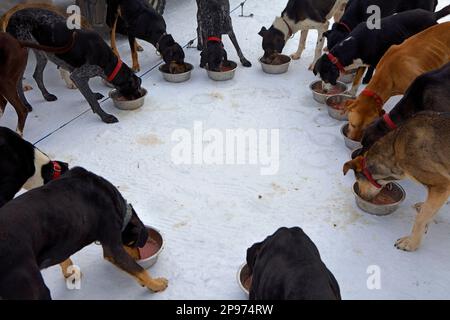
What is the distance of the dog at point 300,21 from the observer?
5.95 m

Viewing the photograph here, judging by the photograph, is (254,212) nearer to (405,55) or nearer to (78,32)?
(405,55)

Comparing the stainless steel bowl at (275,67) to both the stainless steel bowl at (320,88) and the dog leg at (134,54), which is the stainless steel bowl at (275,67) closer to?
the stainless steel bowl at (320,88)

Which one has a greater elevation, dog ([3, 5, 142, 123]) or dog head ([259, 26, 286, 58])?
dog ([3, 5, 142, 123])

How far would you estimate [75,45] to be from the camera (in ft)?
15.8

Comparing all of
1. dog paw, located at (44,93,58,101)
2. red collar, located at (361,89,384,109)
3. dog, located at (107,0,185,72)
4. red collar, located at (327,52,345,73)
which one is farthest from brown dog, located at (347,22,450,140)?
dog paw, located at (44,93,58,101)

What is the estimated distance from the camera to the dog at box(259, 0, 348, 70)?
5945 millimetres

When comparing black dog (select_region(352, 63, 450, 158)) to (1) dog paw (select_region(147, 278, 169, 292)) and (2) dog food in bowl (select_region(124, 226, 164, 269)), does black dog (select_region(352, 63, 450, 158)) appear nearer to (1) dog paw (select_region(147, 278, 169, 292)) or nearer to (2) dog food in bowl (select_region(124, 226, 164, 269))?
(2) dog food in bowl (select_region(124, 226, 164, 269))

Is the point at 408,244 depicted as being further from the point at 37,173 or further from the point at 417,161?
the point at 37,173

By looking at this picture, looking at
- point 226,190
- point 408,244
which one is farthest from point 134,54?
point 408,244

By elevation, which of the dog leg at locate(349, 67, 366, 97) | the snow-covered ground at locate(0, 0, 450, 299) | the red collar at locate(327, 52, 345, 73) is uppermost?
the red collar at locate(327, 52, 345, 73)

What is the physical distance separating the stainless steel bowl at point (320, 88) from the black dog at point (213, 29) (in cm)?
131

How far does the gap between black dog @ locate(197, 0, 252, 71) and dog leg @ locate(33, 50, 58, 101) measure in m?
2.07

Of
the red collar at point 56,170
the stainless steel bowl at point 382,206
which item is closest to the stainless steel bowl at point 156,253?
the red collar at point 56,170

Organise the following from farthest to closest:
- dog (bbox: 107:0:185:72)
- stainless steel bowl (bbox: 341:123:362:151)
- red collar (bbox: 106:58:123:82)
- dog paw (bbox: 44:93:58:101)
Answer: dog (bbox: 107:0:185:72) → dog paw (bbox: 44:93:58:101) → red collar (bbox: 106:58:123:82) → stainless steel bowl (bbox: 341:123:362:151)
